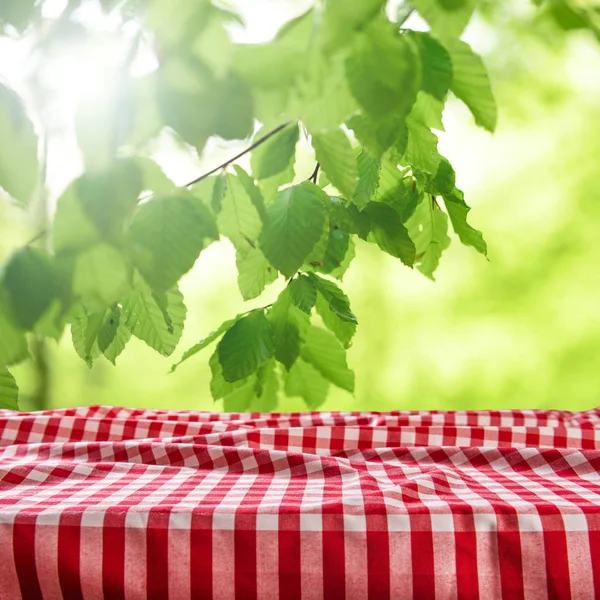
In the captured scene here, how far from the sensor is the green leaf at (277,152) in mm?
608

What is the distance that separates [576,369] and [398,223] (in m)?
4.57

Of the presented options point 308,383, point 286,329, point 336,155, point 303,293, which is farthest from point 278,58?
point 308,383

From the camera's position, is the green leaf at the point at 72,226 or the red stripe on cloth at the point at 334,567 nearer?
the green leaf at the point at 72,226

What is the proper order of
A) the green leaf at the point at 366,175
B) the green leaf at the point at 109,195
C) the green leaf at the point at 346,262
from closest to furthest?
the green leaf at the point at 109,195, the green leaf at the point at 366,175, the green leaf at the point at 346,262

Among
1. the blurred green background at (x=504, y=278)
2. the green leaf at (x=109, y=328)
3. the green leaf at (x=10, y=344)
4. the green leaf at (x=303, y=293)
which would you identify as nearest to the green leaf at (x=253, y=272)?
the green leaf at (x=303, y=293)

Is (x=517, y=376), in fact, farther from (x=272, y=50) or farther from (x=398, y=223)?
(x=272, y=50)

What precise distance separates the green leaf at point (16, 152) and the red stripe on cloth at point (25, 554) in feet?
1.40

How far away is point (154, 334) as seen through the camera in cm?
83

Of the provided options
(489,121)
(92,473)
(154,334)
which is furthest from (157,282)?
(92,473)

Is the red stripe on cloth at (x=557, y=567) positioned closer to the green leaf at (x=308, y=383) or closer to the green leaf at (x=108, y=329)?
the green leaf at (x=108, y=329)

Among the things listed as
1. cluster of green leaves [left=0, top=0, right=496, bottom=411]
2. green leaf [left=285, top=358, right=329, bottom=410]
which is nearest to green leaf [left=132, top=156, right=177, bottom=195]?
cluster of green leaves [left=0, top=0, right=496, bottom=411]

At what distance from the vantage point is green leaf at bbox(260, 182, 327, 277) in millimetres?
578

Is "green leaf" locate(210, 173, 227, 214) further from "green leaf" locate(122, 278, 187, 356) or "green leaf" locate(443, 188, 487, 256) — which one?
"green leaf" locate(443, 188, 487, 256)

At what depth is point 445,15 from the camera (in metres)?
0.51
